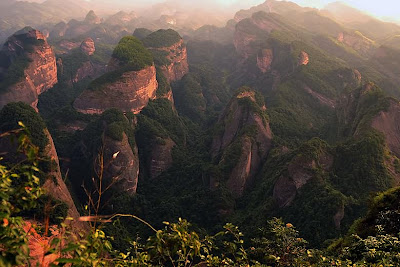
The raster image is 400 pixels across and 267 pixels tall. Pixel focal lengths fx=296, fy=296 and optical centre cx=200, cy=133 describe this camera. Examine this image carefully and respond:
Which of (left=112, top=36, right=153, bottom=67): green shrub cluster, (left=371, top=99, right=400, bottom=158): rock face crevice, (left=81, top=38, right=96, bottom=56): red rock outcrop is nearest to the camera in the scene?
(left=371, top=99, right=400, bottom=158): rock face crevice

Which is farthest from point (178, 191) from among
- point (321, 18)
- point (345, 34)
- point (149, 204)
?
point (321, 18)

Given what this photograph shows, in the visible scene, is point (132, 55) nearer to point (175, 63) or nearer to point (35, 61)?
point (35, 61)

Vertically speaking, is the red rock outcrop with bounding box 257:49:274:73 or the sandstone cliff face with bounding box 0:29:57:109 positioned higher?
the red rock outcrop with bounding box 257:49:274:73

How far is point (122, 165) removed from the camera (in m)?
62.7

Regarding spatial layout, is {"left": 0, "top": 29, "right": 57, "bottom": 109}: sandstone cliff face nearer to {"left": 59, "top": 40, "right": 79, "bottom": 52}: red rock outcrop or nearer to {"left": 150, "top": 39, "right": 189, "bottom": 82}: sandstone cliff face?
{"left": 150, "top": 39, "right": 189, "bottom": 82}: sandstone cliff face

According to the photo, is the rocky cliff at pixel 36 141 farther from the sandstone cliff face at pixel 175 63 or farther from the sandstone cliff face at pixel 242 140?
the sandstone cliff face at pixel 175 63

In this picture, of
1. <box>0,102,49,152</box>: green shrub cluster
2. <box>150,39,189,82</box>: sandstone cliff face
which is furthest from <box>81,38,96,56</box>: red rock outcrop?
<box>0,102,49,152</box>: green shrub cluster

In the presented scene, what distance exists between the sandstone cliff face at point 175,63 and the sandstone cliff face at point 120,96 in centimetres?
Result: 3058

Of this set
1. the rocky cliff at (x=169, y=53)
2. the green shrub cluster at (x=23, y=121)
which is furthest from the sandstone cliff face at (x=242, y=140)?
the rocky cliff at (x=169, y=53)

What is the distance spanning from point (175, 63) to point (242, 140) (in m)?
74.6

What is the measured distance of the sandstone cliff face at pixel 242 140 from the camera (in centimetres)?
6009

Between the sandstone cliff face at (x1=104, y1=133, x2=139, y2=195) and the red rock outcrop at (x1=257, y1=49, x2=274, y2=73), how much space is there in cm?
8520

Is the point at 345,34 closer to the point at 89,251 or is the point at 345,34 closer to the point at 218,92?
the point at 218,92

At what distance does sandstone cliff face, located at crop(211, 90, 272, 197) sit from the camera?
60091 mm
